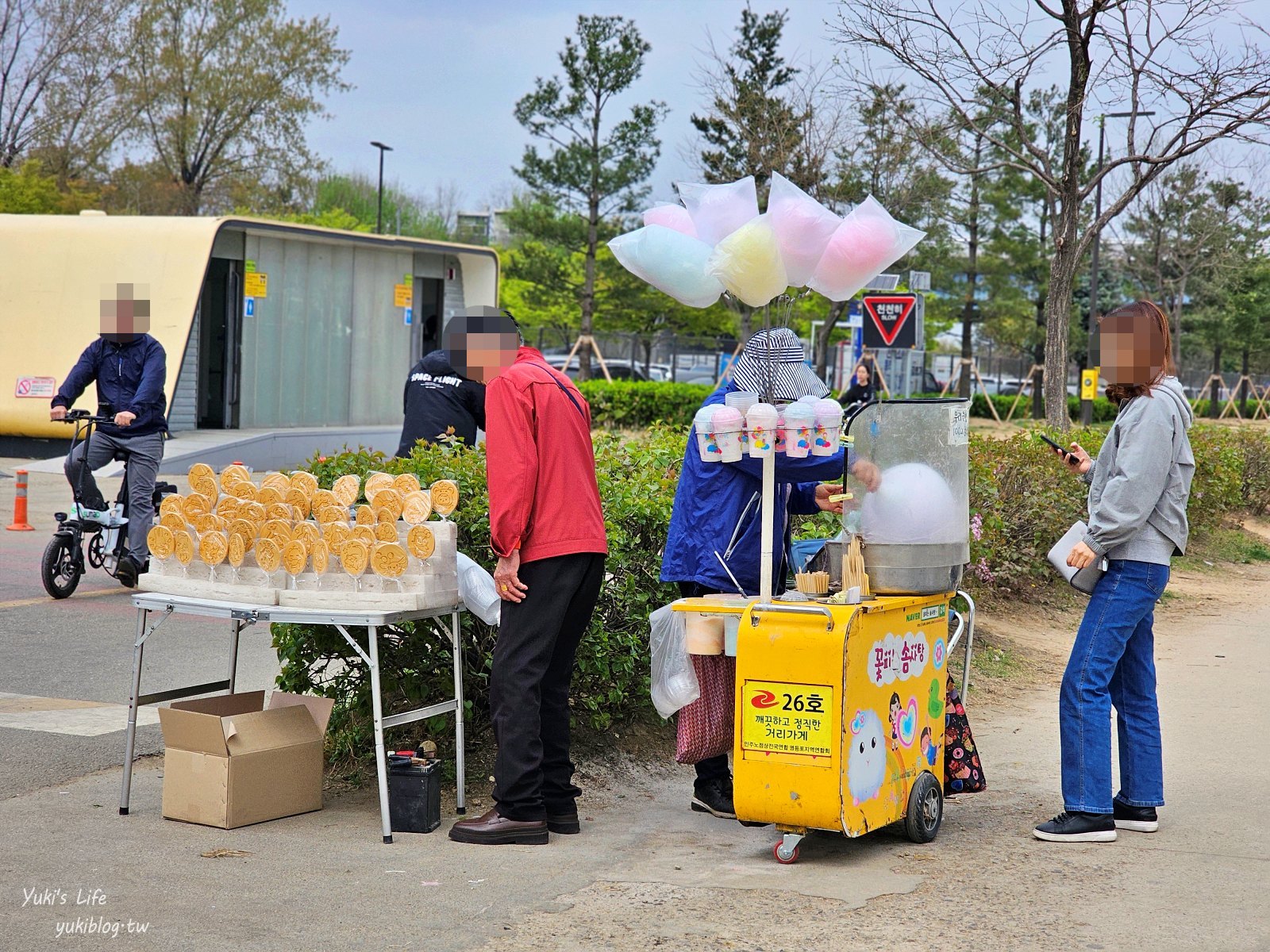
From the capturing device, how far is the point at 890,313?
1630 centimetres

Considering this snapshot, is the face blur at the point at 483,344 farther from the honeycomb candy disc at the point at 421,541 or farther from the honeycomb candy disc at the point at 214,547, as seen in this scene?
the honeycomb candy disc at the point at 214,547

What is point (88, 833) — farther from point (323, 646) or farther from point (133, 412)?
point (133, 412)

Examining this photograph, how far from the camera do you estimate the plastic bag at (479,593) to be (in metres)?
4.75

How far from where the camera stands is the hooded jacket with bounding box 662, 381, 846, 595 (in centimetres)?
468

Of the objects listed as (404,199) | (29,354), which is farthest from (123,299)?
(404,199)

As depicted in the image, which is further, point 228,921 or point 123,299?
point 123,299

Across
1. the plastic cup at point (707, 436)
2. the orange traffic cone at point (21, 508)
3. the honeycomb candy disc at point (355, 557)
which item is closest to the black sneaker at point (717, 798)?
the plastic cup at point (707, 436)

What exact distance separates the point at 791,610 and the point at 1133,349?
5.15 feet

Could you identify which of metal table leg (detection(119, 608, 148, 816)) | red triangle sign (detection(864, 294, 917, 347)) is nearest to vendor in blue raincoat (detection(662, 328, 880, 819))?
metal table leg (detection(119, 608, 148, 816))

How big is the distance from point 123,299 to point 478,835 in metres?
5.53

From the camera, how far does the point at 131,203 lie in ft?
121

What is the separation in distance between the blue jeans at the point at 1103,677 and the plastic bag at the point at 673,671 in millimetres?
1343

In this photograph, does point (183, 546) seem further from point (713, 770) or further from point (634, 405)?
point (634, 405)

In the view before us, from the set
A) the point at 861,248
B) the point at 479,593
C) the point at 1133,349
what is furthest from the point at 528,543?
the point at 1133,349
